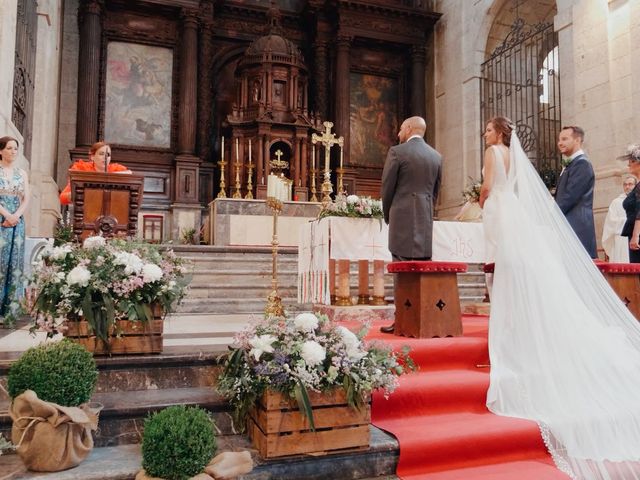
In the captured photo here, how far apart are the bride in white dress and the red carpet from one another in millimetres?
119

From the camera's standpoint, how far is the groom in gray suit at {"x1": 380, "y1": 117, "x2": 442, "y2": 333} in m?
4.71

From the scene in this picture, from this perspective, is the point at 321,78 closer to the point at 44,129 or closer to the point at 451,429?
the point at 44,129

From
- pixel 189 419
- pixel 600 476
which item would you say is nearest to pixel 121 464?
pixel 189 419

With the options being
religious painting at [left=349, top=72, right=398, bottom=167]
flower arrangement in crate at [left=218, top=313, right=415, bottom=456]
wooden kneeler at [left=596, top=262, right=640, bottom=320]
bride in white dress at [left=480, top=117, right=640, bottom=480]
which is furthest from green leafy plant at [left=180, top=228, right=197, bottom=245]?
flower arrangement in crate at [left=218, top=313, right=415, bottom=456]

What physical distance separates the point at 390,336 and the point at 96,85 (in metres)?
10.1

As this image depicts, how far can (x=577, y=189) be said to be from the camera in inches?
195

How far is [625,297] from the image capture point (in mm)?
4824

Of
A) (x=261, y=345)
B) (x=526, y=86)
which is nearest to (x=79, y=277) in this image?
(x=261, y=345)

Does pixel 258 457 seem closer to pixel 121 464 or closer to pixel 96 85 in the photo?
pixel 121 464

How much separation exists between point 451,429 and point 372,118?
37.8 ft

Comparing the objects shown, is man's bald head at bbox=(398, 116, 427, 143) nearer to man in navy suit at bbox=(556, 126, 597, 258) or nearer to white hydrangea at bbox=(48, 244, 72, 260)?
man in navy suit at bbox=(556, 126, 597, 258)

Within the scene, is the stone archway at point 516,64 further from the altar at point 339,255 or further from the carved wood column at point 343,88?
the altar at point 339,255

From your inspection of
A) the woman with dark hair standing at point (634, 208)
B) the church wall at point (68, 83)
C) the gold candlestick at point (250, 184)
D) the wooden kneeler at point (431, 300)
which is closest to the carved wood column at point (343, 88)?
the gold candlestick at point (250, 184)

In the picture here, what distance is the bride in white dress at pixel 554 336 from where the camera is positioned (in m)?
3.09
